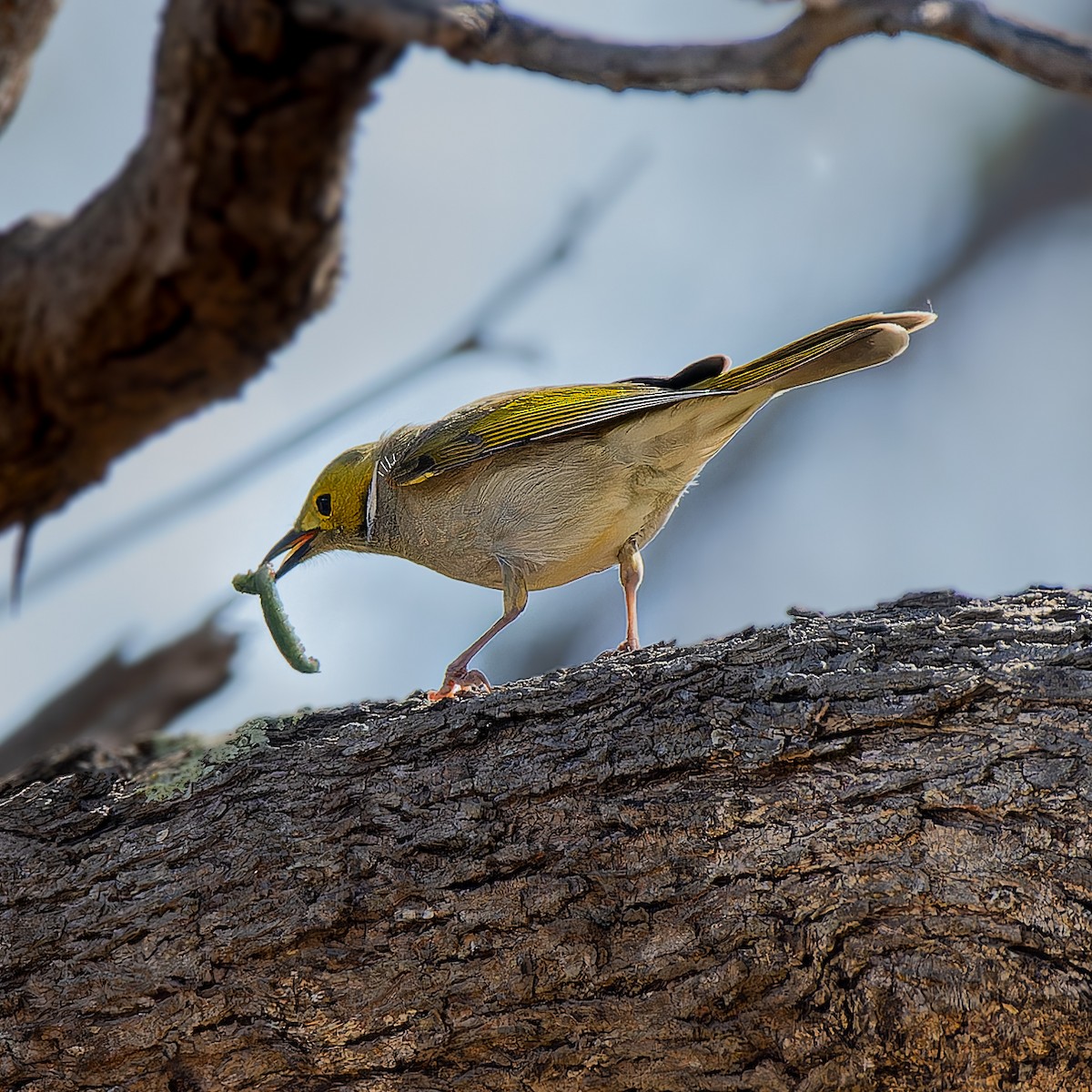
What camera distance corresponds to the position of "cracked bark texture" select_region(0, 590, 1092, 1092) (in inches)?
96.1

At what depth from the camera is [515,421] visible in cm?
397

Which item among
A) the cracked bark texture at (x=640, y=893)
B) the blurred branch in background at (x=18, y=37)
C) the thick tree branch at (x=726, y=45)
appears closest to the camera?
the cracked bark texture at (x=640, y=893)

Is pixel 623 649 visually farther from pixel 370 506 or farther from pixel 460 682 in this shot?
pixel 370 506

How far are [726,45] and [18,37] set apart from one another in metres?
2.97

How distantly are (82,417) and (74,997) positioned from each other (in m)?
2.38

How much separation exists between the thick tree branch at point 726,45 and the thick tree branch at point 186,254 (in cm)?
41

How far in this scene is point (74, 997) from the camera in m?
2.83

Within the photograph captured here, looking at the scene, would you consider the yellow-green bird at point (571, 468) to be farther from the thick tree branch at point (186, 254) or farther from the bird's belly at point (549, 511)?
A: the thick tree branch at point (186, 254)

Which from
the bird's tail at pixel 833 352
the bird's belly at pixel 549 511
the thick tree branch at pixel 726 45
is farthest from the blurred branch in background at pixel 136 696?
the thick tree branch at pixel 726 45

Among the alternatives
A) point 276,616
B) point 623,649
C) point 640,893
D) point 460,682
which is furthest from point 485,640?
point 640,893

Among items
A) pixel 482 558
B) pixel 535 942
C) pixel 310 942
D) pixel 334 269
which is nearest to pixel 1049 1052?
pixel 535 942

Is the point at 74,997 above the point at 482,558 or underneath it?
underneath

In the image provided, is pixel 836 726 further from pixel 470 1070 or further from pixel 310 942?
pixel 310 942

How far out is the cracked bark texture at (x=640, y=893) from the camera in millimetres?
2441
